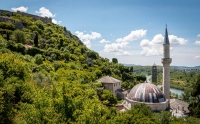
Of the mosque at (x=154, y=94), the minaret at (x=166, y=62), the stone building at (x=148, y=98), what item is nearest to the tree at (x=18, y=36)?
the mosque at (x=154, y=94)

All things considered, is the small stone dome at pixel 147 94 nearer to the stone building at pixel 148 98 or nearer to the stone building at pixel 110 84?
the stone building at pixel 148 98

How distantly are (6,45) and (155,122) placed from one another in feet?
119

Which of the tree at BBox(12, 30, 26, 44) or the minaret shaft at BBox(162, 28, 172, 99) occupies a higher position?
the tree at BBox(12, 30, 26, 44)

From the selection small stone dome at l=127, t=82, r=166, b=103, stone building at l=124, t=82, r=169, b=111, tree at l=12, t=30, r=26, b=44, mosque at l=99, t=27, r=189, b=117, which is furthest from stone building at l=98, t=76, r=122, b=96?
tree at l=12, t=30, r=26, b=44

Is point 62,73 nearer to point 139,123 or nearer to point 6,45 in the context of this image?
point 6,45

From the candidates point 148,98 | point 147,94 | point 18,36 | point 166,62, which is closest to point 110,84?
point 166,62

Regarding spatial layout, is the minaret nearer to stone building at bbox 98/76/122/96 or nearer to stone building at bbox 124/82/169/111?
stone building at bbox 124/82/169/111

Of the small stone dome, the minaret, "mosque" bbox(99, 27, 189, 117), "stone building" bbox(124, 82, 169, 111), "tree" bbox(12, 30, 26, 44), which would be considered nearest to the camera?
"stone building" bbox(124, 82, 169, 111)

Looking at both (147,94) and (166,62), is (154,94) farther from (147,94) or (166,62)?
(166,62)

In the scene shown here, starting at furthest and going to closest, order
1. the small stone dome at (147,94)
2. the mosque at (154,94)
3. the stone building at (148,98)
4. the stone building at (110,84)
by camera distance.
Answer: the stone building at (110,84) → the small stone dome at (147,94) → the mosque at (154,94) → the stone building at (148,98)

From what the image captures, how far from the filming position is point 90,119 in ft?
38.0

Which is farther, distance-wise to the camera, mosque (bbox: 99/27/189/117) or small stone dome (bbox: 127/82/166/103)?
small stone dome (bbox: 127/82/166/103)

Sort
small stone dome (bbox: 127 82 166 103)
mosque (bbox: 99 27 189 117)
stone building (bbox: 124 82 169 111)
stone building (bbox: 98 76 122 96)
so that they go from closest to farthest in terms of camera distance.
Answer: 1. stone building (bbox: 124 82 169 111)
2. mosque (bbox: 99 27 189 117)
3. small stone dome (bbox: 127 82 166 103)
4. stone building (bbox: 98 76 122 96)

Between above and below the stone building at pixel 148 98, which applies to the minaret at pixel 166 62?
above
